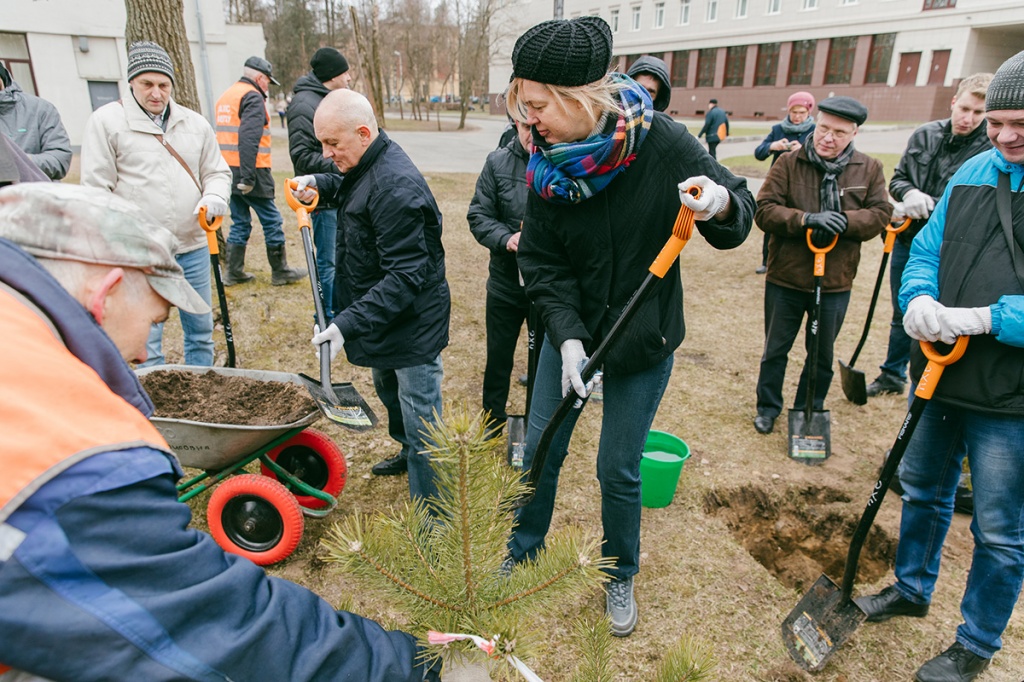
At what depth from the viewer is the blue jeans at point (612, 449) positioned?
84.0 inches

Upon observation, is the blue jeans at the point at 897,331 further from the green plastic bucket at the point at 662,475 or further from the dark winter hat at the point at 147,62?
the dark winter hat at the point at 147,62

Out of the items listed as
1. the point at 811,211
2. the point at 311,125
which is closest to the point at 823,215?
the point at 811,211

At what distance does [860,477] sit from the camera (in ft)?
11.5

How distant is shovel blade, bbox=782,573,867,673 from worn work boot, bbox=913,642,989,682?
0.25 meters

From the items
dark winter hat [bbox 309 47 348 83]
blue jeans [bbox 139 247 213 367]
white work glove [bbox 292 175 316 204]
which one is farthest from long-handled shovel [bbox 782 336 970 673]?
dark winter hat [bbox 309 47 348 83]

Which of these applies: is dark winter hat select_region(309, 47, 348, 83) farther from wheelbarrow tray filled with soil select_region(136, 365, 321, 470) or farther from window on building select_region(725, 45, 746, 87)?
window on building select_region(725, 45, 746, 87)

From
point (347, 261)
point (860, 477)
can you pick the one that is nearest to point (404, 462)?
point (347, 261)

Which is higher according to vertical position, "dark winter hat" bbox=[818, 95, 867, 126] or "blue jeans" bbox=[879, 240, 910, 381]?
"dark winter hat" bbox=[818, 95, 867, 126]

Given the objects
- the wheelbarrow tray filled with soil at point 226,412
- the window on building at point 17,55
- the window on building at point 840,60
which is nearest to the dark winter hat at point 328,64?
the wheelbarrow tray filled with soil at point 226,412

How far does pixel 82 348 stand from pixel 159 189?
115 inches

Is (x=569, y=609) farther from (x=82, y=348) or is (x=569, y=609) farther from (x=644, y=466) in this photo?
(x=82, y=348)

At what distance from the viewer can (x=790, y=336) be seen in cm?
382

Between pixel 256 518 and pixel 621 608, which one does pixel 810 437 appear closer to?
pixel 621 608

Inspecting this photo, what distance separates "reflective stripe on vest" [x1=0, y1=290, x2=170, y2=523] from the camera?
70cm
